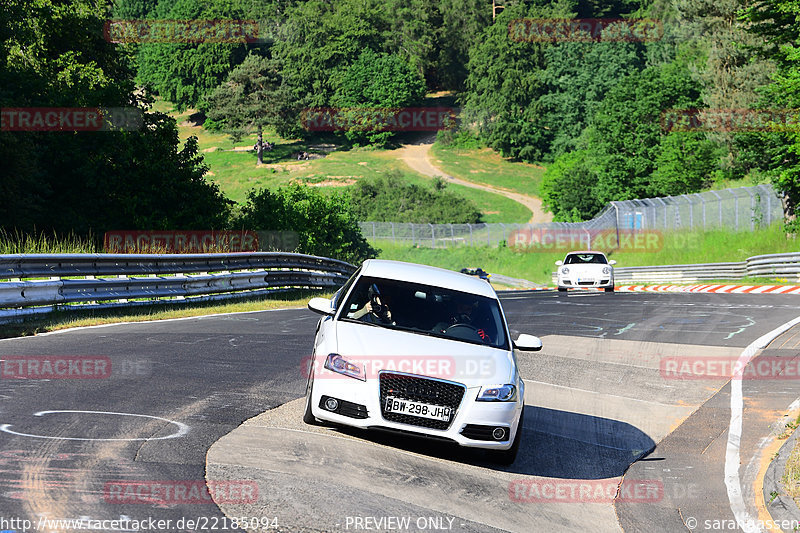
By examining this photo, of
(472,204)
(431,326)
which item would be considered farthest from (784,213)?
(472,204)

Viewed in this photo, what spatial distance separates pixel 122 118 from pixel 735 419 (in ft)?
95.3

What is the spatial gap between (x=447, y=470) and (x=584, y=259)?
26.4 metres

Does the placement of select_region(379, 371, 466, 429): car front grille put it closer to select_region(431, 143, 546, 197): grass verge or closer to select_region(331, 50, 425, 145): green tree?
select_region(431, 143, 546, 197): grass verge

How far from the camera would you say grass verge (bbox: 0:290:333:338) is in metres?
13.6

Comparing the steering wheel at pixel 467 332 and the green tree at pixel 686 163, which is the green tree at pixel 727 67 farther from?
the steering wheel at pixel 467 332

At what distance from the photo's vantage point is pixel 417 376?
297 inches

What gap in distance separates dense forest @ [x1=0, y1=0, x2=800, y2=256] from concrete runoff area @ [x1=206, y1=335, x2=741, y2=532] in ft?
77.6

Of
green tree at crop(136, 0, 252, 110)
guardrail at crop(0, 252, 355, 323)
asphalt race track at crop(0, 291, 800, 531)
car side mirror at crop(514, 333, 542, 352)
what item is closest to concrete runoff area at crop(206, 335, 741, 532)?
asphalt race track at crop(0, 291, 800, 531)

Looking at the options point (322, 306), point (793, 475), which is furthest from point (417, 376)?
point (793, 475)

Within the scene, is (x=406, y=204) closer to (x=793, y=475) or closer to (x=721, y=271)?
(x=721, y=271)

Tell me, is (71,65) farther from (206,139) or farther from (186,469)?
(206,139)

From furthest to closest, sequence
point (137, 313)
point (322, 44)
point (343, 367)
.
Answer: point (322, 44)
point (137, 313)
point (343, 367)

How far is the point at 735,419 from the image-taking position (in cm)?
1044

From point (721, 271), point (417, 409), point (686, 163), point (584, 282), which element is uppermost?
point (417, 409)
